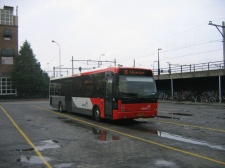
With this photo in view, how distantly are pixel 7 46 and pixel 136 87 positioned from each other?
2322 inches

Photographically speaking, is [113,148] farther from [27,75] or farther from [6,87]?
[6,87]

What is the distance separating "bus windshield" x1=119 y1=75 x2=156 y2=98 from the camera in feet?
50.1

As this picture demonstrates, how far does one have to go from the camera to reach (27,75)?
66.4 m

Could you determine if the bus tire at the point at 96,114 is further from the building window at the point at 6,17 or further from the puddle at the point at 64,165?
the building window at the point at 6,17

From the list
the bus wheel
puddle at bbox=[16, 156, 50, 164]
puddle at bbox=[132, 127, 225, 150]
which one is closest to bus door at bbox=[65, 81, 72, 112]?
the bus wheel

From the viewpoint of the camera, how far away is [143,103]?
15641mm

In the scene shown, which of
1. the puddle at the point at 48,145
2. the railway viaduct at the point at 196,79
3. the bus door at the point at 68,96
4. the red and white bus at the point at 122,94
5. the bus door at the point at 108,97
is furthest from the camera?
the railway viaduct at the point at 196,79

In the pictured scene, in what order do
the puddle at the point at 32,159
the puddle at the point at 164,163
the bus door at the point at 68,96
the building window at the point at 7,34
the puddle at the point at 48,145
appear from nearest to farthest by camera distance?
the puddle at the point at 164,163 → the puddle at the point at 32,159 → the puddle at the point at 48,145 → the bus door at the point at 68,96 → the building window at the point at 7,34

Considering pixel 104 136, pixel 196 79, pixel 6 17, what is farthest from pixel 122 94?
pixel 6 17

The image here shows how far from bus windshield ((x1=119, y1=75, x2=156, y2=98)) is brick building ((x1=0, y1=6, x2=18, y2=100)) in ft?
187

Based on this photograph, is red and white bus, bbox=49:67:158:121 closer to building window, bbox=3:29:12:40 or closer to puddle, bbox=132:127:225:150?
puddle, bbox=132:127:225:150

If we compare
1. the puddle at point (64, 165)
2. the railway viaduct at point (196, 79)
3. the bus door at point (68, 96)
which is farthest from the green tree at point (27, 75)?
the puddle at point (64, 165)

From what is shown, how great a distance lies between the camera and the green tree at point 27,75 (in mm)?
66625

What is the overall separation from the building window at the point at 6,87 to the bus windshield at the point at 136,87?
188 feet
